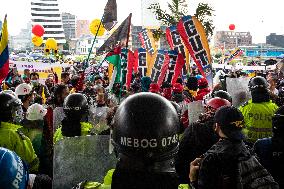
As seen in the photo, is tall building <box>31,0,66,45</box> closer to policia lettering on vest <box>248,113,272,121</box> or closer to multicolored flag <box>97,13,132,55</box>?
multicolored flag <box>97,13,132,55</box>

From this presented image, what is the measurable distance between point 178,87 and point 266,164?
443 centimetres

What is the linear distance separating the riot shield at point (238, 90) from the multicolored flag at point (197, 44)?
0.83 metres

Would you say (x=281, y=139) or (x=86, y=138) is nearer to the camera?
(x=86, y=138)

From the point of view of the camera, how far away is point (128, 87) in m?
10.5

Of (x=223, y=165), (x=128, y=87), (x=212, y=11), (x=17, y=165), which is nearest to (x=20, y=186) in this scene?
(x=17, y=165)

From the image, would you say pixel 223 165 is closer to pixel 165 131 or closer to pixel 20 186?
pixel 165 131

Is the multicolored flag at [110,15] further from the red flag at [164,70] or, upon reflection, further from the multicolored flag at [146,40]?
the multicolored flag at [146,40]

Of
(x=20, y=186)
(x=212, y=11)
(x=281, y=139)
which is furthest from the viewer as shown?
(x=212, y=11)

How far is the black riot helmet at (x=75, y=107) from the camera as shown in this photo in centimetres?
482

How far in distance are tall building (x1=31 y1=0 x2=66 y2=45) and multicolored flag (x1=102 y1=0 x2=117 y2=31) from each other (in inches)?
5542

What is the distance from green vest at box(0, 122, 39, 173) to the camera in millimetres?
4012

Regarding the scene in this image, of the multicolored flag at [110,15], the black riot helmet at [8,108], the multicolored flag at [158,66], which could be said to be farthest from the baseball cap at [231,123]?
the multicolored flag at [158,66]

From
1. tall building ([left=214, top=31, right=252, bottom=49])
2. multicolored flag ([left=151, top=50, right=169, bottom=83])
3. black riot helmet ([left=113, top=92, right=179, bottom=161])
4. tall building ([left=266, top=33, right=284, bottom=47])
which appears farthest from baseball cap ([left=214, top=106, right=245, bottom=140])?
tall building ([left=214, top=31, right=252, bottom=49])

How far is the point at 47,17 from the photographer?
146125 mm
